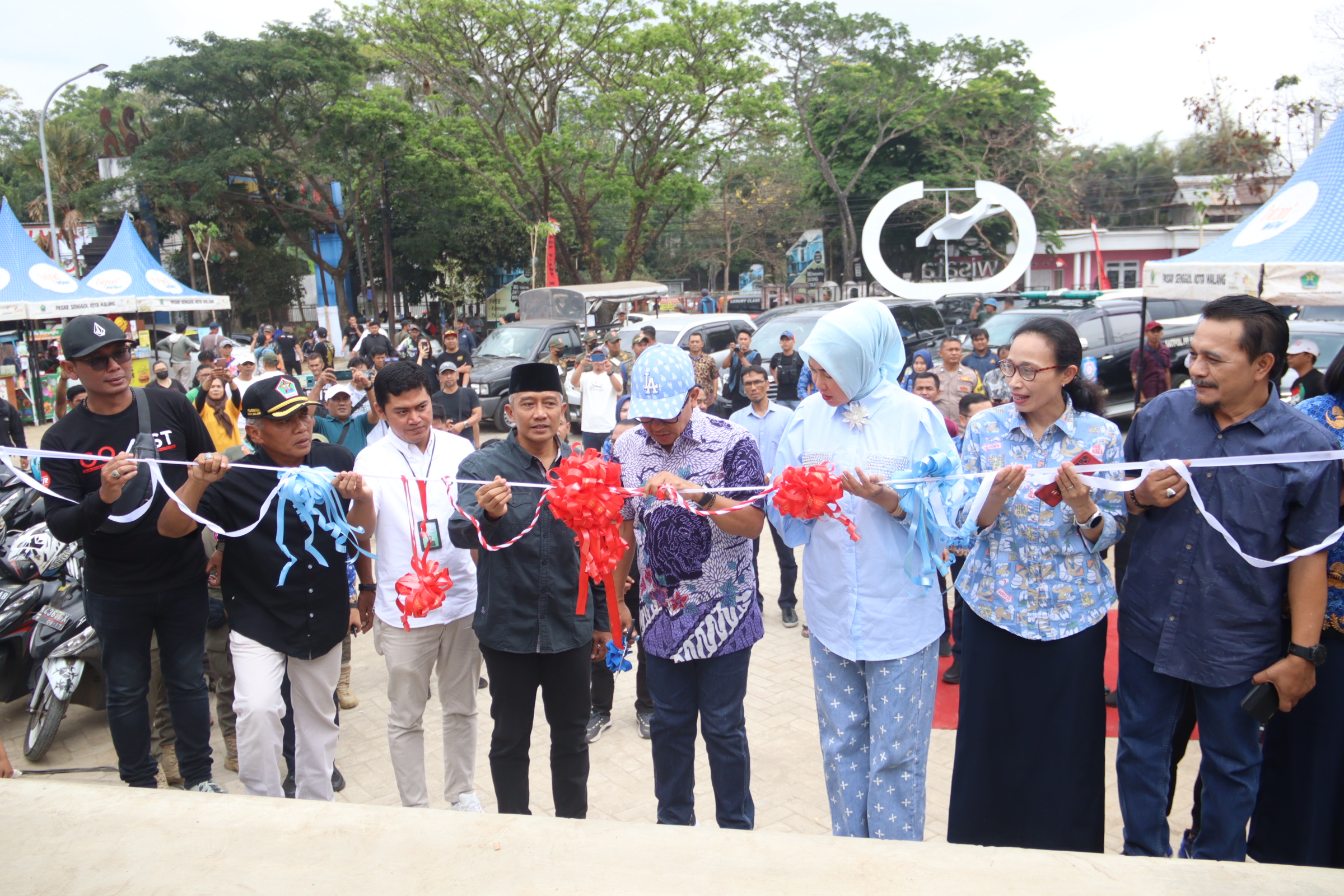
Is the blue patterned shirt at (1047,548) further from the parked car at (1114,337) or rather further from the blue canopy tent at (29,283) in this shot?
the blue canopy tent at (29,283)

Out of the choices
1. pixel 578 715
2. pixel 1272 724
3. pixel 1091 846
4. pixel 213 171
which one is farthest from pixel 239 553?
pixel 213 171

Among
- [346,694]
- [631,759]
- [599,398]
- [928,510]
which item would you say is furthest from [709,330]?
[928,510]

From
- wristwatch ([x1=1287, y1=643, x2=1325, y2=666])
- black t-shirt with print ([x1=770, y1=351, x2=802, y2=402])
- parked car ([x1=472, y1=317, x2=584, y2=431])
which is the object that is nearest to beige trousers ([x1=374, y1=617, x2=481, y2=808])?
wristwatch ([x1=1287, y1=643, x2=1325, y2=666])

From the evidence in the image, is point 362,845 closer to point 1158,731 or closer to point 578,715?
point 578,715

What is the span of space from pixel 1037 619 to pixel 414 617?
2.29 m

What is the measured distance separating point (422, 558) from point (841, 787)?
1785 millimetres

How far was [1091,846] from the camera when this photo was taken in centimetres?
302

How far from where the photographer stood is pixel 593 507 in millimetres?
2936

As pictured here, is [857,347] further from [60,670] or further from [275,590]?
[60,670]

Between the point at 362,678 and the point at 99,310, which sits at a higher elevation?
the point at 99,310

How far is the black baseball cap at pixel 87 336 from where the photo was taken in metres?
3.41

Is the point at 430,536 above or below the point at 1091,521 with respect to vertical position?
below

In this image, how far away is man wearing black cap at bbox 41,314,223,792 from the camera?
3.45m

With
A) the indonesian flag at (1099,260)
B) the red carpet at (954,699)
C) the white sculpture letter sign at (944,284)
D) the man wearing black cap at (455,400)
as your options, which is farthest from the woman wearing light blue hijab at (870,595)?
the indonesian flag at (1099,260)
